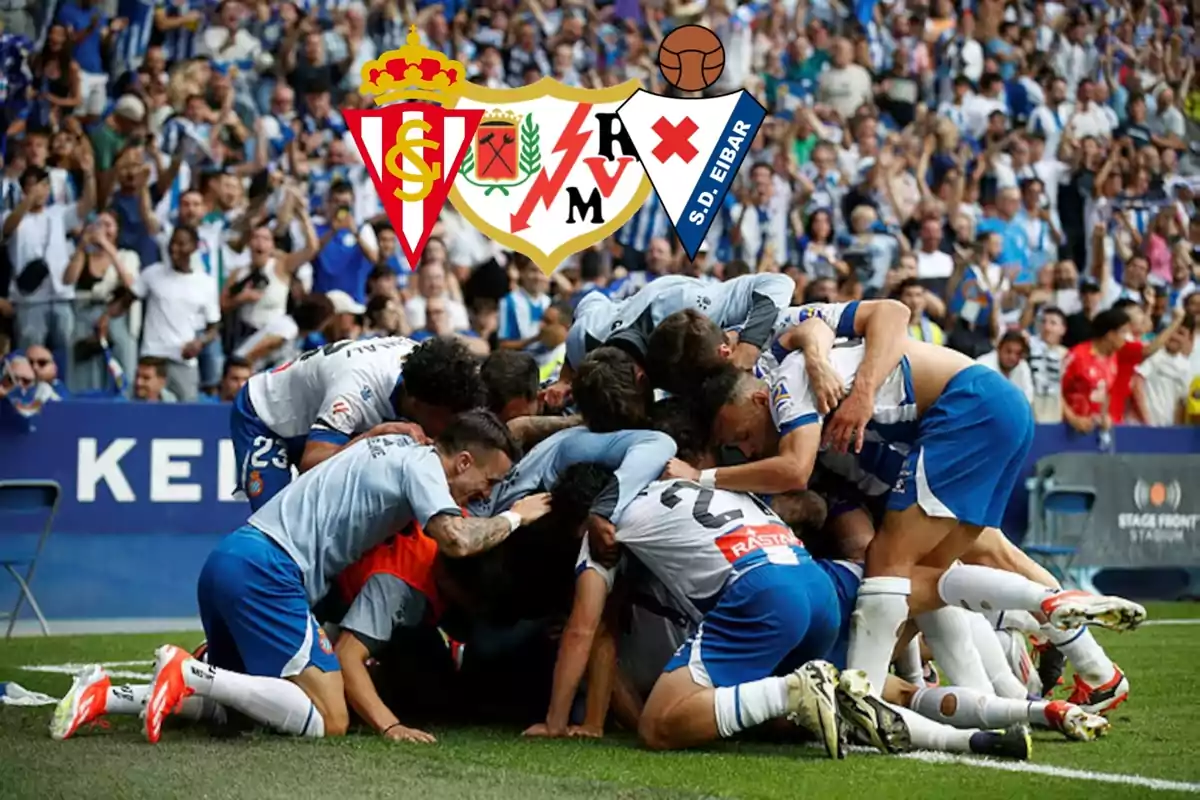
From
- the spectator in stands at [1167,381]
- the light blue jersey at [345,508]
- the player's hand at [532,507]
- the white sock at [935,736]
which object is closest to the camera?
the white sock at [935,736]

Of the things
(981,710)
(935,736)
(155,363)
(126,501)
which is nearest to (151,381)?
(155,363)

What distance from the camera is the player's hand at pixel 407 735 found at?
5.73m

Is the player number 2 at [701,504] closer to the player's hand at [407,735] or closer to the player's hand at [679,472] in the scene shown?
the player's hand at [679,472]

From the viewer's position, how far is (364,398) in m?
7.11

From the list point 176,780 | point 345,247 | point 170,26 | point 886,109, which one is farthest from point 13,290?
point 886,109

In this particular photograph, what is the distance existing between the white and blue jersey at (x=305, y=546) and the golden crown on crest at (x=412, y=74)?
9.49 meters

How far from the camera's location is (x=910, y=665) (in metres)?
6.71

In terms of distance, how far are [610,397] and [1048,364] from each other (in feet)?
30.7

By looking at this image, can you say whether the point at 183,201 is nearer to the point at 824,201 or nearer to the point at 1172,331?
the point at 824,201

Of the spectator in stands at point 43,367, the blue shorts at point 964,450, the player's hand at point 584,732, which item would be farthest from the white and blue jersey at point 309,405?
the spectator in stands at point 43,367

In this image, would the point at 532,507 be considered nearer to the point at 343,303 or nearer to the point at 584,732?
the point at 584,732

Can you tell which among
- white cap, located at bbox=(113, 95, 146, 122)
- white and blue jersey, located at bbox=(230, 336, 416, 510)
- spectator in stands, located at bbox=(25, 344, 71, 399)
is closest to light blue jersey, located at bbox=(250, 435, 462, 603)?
white and blue jersey, located at bbox=(230, 336, 416, 510)

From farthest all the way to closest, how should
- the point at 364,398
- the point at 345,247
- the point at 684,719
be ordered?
the point at 345,247 → the point at 364,398 → the point at 684,719

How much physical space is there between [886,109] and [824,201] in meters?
2.71
